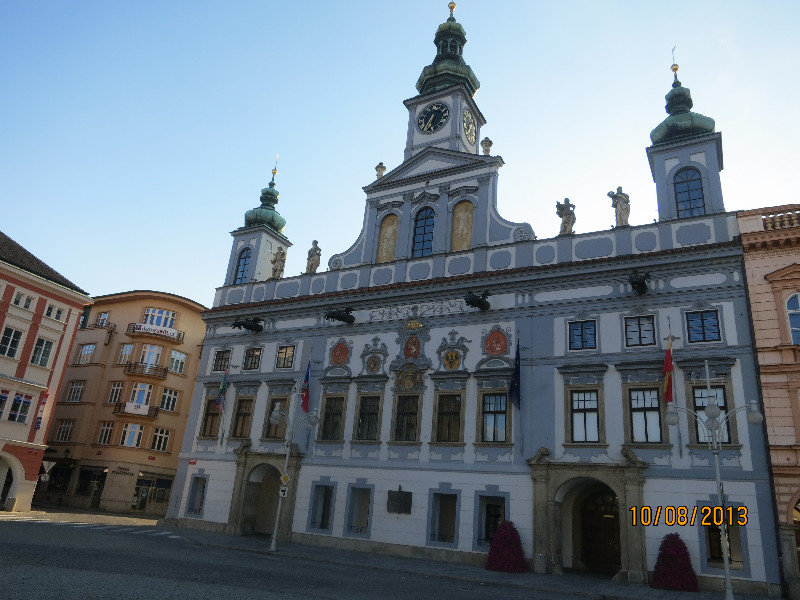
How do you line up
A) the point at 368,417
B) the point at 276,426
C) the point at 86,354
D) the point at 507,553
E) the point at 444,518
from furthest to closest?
the point at 86,354 → the point at 276,426 → the point at 368,417 → the point at 444,518 → the point at 507,553

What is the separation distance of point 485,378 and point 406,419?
4534mm

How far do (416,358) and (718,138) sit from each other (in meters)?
17.3

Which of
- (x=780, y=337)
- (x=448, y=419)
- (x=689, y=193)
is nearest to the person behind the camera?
(x=780, y=337)

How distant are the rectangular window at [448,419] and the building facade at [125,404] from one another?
2836 centimetres

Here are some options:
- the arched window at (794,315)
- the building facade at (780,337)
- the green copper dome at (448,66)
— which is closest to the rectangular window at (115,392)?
the green copper dome at (448,66)

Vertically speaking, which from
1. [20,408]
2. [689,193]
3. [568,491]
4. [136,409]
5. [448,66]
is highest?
[448,66]

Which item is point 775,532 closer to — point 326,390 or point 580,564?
point 580,564

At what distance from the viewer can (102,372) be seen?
49.3 meters

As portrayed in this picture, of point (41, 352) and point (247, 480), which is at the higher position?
point (41, 352)

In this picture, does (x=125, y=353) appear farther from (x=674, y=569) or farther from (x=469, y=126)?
(x=674, y=569)

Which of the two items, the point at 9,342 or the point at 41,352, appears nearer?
the point at 9,342

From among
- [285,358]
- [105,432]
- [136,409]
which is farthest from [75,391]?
[285,358]

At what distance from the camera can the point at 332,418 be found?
31.7m

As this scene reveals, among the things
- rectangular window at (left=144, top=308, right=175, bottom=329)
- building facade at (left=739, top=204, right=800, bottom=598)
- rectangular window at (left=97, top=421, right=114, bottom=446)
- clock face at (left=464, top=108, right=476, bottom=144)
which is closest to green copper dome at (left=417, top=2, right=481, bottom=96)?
clock face at (left=464, top=108, right=476, bottom=144)
